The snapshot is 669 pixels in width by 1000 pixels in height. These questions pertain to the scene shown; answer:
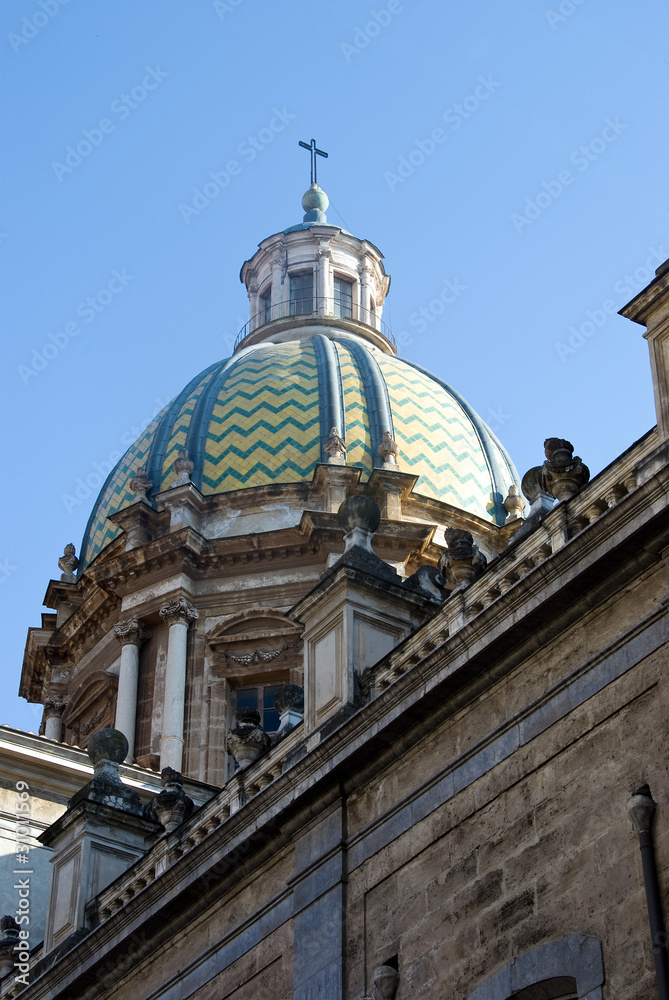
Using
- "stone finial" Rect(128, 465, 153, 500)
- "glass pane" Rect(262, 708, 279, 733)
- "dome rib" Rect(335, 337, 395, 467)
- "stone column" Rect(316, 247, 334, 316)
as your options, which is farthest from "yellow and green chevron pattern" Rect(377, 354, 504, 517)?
"glass pane" Rect(262, 708, 279, 733)

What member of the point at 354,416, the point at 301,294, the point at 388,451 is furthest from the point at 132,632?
the point at 301,294

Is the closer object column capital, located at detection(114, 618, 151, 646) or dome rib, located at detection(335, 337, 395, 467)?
column capital, located at detection(114, 618, 151, 646)

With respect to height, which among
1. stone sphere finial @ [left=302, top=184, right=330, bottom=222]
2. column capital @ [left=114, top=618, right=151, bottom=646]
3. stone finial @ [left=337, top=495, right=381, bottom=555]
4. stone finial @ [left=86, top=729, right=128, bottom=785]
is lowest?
stone finial @ [left=86, top=729, right=128, bottom=785]

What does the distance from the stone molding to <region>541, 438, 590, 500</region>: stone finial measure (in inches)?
148

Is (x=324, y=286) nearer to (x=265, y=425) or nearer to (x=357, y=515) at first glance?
(x=265, y=425)

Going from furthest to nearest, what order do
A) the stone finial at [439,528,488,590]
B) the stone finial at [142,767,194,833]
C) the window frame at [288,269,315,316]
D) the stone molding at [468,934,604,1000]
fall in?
the window frame at [288,269,315,316]
the stone finial at [142,767,194,833]
the stone finial at [439,528,488,590]
the stone molding at [468,934,604,1000]

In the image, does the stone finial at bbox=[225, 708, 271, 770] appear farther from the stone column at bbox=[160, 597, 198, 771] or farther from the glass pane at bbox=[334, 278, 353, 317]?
the glass pane at bbox=[334, 278, 353, 317]

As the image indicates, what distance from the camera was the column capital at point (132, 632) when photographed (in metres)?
34.3

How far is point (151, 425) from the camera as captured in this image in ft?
129

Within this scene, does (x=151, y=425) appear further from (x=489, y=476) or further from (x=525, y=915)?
(x=525, y=915)

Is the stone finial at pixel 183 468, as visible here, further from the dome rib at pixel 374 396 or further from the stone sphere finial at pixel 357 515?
the stone sphere finial at pixel 357 515

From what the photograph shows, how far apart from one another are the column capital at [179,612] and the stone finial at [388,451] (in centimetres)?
487

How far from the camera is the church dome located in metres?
36.5

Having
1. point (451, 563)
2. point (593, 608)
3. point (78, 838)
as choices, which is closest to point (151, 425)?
point (78, 838)
